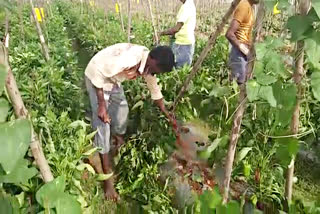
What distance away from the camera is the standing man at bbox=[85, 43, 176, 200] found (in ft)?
9.09

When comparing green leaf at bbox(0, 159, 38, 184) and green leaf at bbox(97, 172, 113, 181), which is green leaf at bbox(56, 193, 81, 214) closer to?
green leaf at bbox(0, 159, 38, 184)

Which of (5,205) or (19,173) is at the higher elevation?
(19,173)

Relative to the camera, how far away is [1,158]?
1.36 metres

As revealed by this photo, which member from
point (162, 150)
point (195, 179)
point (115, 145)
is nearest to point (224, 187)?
point (195, 179)

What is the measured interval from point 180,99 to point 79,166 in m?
1.00

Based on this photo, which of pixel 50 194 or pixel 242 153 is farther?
pixel 242 153

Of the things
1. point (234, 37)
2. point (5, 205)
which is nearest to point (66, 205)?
point (5, 205)

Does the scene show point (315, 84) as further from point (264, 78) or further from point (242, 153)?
point (242, 153)

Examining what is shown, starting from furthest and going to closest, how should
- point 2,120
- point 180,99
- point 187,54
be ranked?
1. point 187,54
2. point 180,99
3. point 2,120

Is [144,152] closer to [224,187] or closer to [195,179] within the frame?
[195,179]

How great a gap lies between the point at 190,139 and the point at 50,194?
75.2 inches

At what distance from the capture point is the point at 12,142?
4.54 feet

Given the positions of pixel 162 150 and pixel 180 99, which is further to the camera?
pixel 180 99

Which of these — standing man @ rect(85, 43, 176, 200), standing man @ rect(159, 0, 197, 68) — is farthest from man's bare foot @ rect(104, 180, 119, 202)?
standing man @ rect(159, 0, 197, 68)
